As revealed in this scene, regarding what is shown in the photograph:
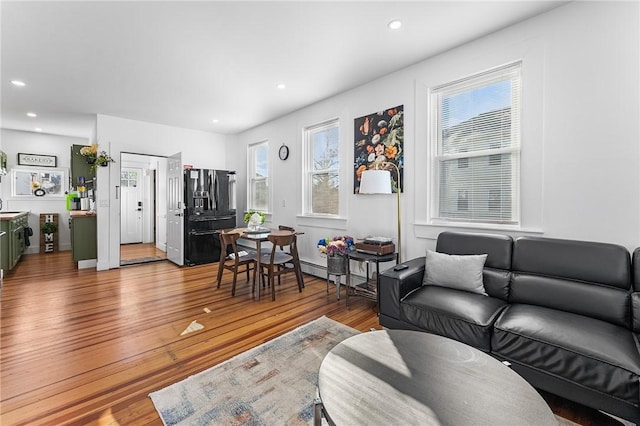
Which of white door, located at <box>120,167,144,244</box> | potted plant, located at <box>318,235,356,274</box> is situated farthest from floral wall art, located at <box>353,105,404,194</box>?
white door, located at <box>120,167,144,244</box>

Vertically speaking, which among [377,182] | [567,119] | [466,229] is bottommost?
[466,229]

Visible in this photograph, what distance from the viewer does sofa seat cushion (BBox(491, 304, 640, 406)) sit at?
4.53 ft

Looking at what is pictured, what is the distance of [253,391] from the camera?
182 centimetres

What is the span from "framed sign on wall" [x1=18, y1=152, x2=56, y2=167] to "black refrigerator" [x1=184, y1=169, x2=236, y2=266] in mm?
3965

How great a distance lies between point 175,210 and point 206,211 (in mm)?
623

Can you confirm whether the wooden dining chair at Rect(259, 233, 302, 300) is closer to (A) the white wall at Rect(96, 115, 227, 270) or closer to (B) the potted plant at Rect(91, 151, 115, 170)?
(A) the white wall at Rect(96, 115, 227, 270)

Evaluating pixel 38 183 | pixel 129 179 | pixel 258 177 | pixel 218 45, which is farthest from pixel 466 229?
pixel 38 183

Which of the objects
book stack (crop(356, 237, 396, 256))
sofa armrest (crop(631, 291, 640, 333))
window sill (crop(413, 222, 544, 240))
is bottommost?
sofa armrest (crop(631, 291, 640, 333))

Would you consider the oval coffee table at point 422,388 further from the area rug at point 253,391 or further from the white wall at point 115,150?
the white wall at point 115,150

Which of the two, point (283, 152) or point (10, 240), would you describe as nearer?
point (10, 240)

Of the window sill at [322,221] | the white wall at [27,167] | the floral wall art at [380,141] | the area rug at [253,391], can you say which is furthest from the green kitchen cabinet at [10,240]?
the floral wall art at [380,141]

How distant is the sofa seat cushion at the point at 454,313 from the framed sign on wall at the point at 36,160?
330 inches

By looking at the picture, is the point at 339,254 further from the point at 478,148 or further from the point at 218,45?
the point at 218,45

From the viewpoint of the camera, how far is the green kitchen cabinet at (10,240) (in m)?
4.43
